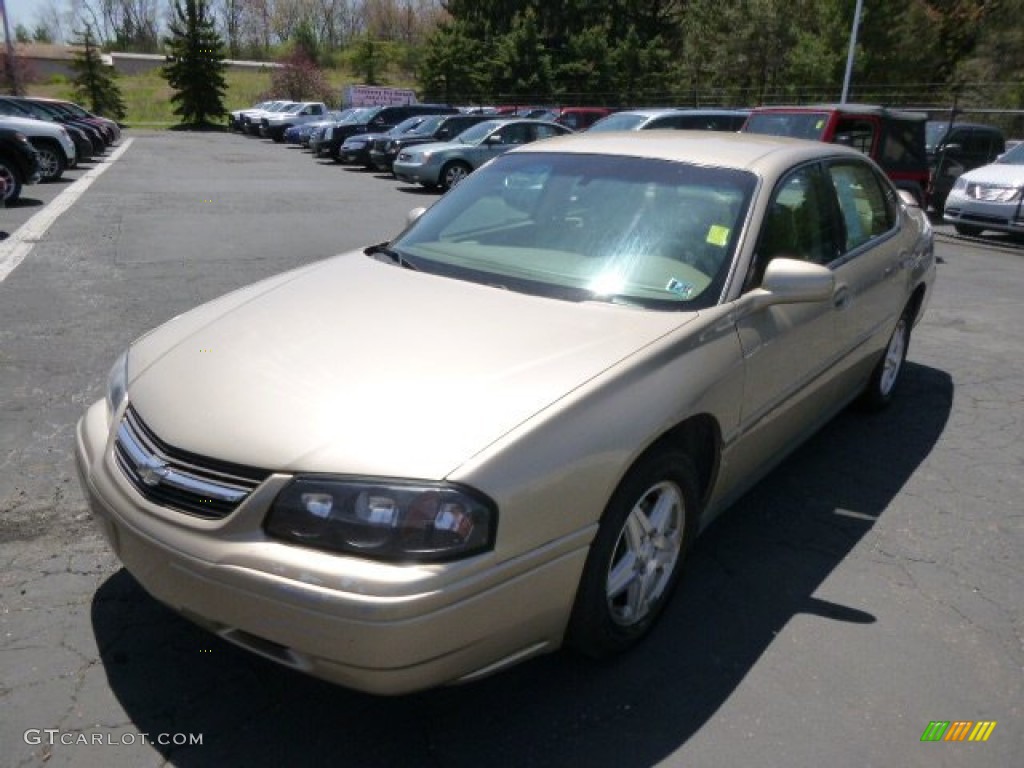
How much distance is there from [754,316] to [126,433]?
7.08 feet

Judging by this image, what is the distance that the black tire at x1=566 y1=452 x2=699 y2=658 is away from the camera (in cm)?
237

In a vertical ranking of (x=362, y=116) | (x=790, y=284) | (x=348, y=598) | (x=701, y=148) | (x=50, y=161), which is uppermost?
(x=701, y=148)

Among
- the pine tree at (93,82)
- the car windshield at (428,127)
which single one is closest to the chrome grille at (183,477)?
the car windshield at (428,127)

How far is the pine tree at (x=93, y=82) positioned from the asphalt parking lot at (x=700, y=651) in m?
51.1

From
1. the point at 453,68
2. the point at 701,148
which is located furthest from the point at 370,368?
the point at 453,68

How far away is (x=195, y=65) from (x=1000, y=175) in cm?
4818

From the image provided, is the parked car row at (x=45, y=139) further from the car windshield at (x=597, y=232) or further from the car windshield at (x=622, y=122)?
the car windshield at (x=597, y=232)

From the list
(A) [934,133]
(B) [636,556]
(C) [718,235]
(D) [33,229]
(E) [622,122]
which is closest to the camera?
(B) [636,556]

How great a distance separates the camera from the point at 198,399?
7.76 feet

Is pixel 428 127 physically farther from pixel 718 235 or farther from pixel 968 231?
pixel 718 235

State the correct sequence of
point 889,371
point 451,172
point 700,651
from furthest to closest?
point 451,172 → point 889,371 → point 700,651

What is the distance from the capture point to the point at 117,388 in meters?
2.71

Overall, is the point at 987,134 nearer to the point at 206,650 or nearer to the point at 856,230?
the point at 856,230

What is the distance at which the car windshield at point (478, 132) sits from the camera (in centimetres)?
1744
